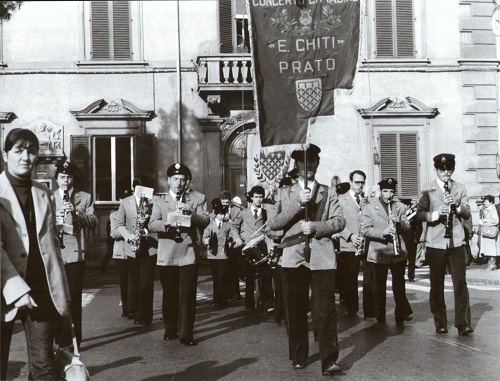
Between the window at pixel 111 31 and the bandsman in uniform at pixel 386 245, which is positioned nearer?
the bandsman in uniform at pixel 386 245

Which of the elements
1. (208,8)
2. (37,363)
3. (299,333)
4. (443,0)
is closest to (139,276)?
(299,333)

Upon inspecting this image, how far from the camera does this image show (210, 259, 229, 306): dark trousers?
1428cm

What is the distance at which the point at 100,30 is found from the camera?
25766 millimetres

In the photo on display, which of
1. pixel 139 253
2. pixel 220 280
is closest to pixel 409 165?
pixel 220 280

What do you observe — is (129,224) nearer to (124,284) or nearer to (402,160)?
(124,284)

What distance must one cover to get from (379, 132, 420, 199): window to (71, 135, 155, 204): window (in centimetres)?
708

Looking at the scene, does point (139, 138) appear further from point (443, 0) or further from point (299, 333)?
point (299, 333)

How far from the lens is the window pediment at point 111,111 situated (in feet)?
83.0

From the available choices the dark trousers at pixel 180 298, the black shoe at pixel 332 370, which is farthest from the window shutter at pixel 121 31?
the black shoe at pixel 332 370

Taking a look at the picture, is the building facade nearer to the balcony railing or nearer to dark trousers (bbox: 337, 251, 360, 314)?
the balcony railing

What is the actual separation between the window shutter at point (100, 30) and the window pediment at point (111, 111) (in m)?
1.44

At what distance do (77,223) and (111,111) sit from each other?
648 inches

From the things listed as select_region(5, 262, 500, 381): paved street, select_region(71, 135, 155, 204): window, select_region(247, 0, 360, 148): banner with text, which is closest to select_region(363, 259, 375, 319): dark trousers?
select_region(5, 262, 500, 381): paved street

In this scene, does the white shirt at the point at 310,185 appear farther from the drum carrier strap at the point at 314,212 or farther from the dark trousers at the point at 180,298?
the dark trousers at the point at 180,298
